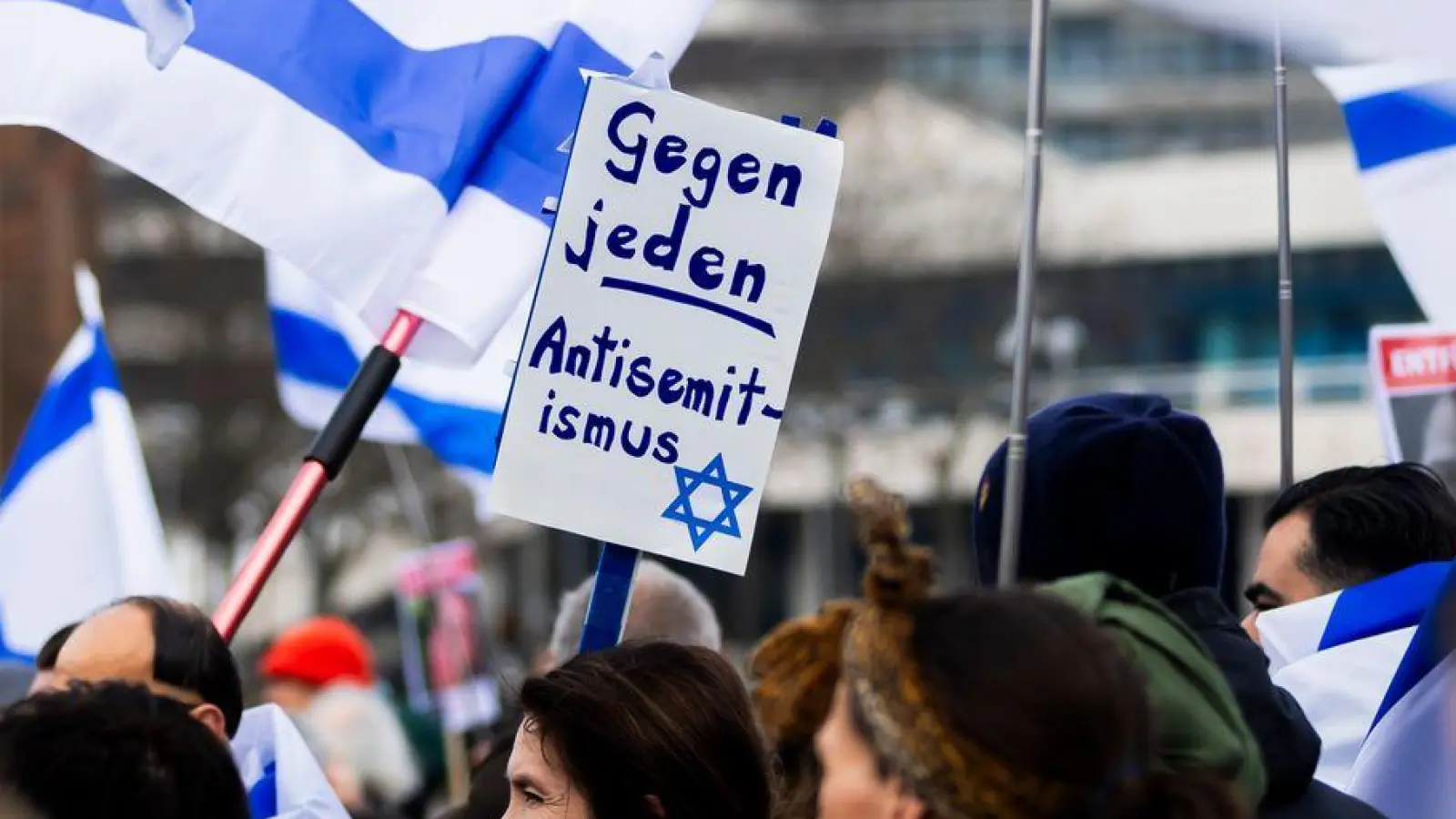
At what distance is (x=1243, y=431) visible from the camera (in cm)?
4659

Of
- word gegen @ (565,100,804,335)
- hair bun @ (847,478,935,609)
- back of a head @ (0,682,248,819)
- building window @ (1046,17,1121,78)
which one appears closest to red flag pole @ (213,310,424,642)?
word gegen @ (565,100,804,335)

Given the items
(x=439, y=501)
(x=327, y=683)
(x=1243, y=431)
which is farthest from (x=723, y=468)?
(x=1243, y=431)

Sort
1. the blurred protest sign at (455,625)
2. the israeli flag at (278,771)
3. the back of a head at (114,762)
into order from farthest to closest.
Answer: the blurred protest sign at (455,625) < the israeli flag at (278,771) < the back of a head at (114,762)

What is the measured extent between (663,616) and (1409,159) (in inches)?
79.8

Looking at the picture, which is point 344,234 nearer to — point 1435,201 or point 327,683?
point 1435,201

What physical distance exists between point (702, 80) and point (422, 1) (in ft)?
109

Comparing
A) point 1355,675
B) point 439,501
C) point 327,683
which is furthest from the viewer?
point 439,501

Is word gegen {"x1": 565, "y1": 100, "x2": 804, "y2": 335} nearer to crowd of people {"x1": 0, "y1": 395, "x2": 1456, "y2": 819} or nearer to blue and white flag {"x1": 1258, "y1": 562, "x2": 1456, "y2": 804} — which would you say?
crowd of people {"x1": 0, "y1": 395, "x2": 1456, "y2": 819}

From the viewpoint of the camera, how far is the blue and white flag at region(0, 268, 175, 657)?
6.11 meters

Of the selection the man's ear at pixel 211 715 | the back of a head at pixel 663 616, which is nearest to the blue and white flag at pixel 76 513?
the back of a head at pixel 663 616

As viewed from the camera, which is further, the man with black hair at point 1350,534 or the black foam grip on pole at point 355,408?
the black foam grip on pole at point 355,408

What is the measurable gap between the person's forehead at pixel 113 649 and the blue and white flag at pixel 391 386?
1822mm

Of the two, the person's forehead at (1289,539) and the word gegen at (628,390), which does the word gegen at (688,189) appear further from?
the person's forehead at (1289,539)

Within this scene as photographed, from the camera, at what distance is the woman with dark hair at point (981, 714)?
6.99 feet
